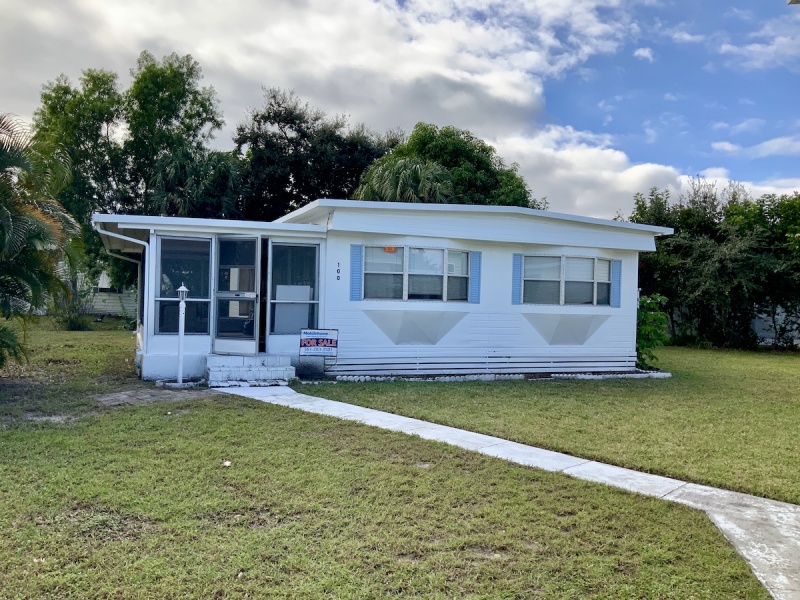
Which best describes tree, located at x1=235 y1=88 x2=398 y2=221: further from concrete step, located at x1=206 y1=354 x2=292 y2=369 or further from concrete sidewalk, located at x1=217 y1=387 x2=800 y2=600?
concrete sidewalk, located at x1=217 y1=387 x2=800 y2=600

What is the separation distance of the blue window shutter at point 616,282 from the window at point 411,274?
10.5ft

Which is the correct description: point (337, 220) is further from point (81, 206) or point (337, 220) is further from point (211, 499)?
point (81, 206)

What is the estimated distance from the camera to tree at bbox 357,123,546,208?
72.4 feet

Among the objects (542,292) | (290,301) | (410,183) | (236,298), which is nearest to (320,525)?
(236,298)

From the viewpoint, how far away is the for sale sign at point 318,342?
33.7 ft

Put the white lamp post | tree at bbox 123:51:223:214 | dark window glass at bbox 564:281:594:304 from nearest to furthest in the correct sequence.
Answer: the white lamp post → dark window glass at bbox 564:281:594:304 → tree at bbox 123:51:223:214

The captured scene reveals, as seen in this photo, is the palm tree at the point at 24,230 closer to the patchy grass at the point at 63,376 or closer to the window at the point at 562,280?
the patchy grass at the point at 63,376

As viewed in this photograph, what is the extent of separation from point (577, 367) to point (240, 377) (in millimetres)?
6431

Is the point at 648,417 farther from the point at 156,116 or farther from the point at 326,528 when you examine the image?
the point at 156,116

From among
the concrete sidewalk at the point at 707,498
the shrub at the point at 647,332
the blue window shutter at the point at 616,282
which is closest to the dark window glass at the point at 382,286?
the concrete sidewalk at the point at 707,498

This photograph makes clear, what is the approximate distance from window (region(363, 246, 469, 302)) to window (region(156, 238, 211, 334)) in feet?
8.86

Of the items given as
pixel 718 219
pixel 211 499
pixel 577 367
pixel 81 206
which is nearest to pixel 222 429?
pixel 211 499

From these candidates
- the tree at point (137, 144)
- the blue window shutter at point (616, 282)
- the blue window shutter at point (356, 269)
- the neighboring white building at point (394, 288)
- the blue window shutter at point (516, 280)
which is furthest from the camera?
the tree at point (137, 144)

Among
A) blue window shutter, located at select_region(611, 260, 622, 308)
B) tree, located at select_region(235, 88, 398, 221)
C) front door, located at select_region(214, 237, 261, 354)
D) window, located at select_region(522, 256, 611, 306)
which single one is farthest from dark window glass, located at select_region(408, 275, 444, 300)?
tree, located at select_region(235, 88, 398, 221)
